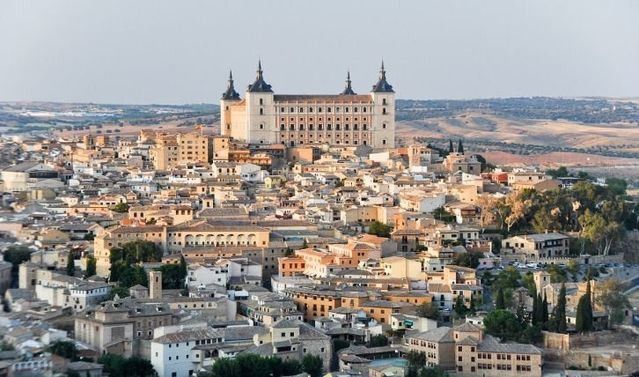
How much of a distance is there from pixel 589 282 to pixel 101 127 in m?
52.9

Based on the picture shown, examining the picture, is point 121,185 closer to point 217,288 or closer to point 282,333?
point 217,288

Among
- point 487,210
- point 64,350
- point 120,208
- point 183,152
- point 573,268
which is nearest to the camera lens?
point 64,350

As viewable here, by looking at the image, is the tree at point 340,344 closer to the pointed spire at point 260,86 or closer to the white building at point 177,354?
the white building at point 177,354

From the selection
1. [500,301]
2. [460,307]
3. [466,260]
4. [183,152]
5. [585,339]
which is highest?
[183,152]

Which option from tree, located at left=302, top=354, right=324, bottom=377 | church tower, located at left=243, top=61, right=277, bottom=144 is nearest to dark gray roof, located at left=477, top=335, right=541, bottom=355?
tree, located at left=302, top=354, right=324, bottom=377

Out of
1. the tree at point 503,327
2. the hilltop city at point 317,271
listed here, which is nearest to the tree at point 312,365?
the hilltop city at point 317,271

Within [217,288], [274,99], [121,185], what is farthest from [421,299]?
[274,99]

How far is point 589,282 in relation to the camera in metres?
24.0

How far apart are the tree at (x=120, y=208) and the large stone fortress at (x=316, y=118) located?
38.9 feet

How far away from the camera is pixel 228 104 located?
45000mm

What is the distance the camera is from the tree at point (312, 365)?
20297 millimetres

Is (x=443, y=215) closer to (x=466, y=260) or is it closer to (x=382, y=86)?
(x=466, y=260)

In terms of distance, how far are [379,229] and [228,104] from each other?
17.8 meters

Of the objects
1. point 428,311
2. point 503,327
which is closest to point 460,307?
point 428,311
